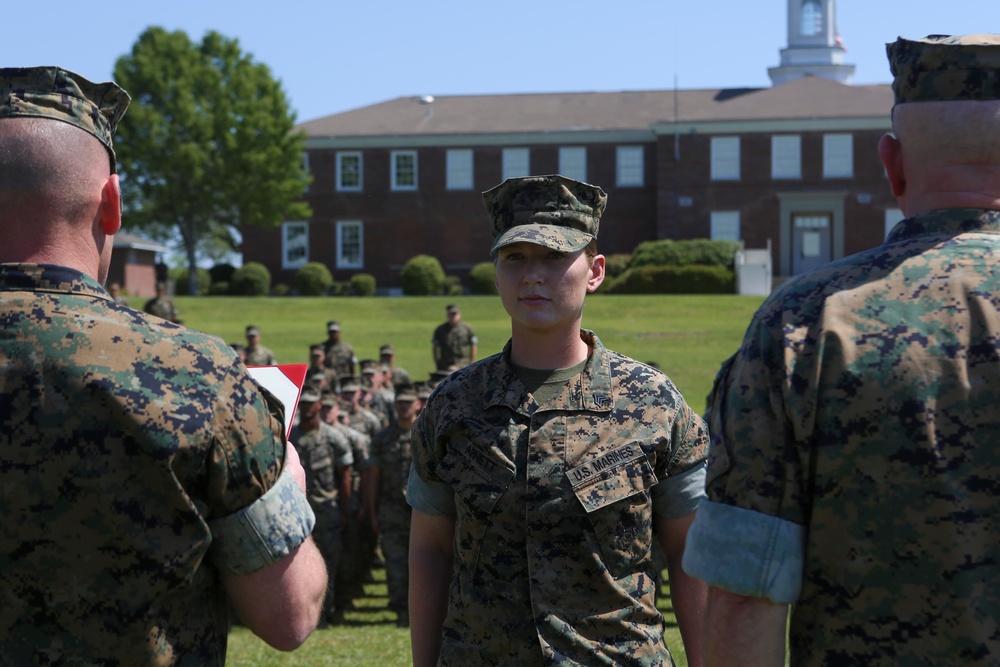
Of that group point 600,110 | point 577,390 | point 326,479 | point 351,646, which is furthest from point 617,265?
point 577,390

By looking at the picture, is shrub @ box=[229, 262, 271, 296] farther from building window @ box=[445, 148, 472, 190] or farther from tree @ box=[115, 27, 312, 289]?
building window @ box=[445, 148, 472, 190]

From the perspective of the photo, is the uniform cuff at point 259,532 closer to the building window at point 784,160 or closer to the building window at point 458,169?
the building window at point 784,160

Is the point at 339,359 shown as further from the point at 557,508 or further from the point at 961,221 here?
the point at 961,221

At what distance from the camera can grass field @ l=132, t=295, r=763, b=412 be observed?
28.4 meters

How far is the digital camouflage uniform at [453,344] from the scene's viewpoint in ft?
74.5

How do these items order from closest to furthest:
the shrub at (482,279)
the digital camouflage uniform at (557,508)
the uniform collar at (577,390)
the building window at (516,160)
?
the digital camouflage uniform at (557,508) → the uniform collar at (577,390) → the shrub at (482,279) → the building window at (516,160)

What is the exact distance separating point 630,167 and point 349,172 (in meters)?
12.9

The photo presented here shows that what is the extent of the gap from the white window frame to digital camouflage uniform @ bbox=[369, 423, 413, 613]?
4414cm

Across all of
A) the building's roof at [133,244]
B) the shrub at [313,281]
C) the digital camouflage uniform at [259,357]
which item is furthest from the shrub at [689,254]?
the digital camouflage uniform at [259,357]

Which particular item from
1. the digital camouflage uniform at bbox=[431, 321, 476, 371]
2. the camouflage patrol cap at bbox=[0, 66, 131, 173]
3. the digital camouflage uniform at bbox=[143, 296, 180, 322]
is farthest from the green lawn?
the digital camouflage uniform at bbox=[143, 296, 180, 322]

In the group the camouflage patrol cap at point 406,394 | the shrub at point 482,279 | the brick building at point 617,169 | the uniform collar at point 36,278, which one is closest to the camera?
the uniform collar at point 36,278

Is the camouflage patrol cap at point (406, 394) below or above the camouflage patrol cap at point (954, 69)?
below

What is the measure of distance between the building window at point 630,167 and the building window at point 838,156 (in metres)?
7.72

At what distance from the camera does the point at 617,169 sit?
5497 centimetres
